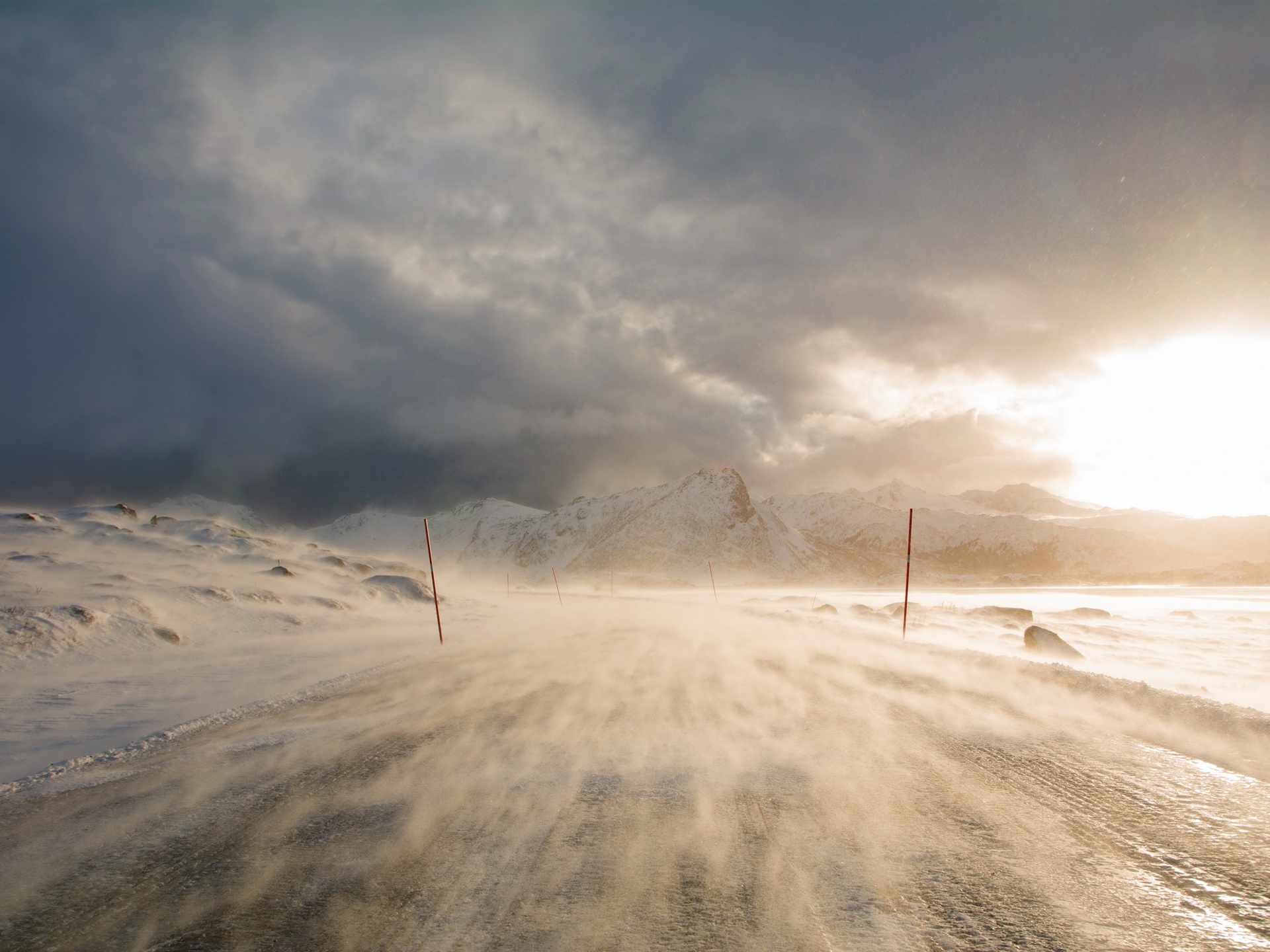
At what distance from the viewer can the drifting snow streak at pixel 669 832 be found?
144 inches

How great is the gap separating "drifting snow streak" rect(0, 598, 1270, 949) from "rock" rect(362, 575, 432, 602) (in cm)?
3084

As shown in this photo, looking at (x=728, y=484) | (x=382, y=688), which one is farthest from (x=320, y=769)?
(x=728, y=484)

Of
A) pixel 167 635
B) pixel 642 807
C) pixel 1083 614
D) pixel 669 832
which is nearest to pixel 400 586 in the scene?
pixel 167 635

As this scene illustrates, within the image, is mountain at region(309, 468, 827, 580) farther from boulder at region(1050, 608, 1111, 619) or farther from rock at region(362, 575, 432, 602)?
boulder at region(1050, 608, 1111, 619)

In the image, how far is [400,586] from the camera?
40312 millimetres

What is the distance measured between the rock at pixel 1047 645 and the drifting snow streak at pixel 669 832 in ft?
29.9

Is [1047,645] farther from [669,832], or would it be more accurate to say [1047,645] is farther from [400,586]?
[400,586]

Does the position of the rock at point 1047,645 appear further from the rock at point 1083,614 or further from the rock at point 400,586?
the rock at point 400,586

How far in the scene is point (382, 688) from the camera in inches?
480

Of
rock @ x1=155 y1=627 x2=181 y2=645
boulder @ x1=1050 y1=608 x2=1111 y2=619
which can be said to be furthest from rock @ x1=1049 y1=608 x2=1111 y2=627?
rock @ x1=155 y1=627 x2=181 y2=645

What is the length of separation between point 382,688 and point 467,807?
766 centimetres

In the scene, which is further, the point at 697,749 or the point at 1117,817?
the point at 697,749

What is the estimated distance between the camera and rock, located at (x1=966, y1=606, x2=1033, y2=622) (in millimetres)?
27000

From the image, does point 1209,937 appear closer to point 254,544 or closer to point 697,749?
point 697,749
